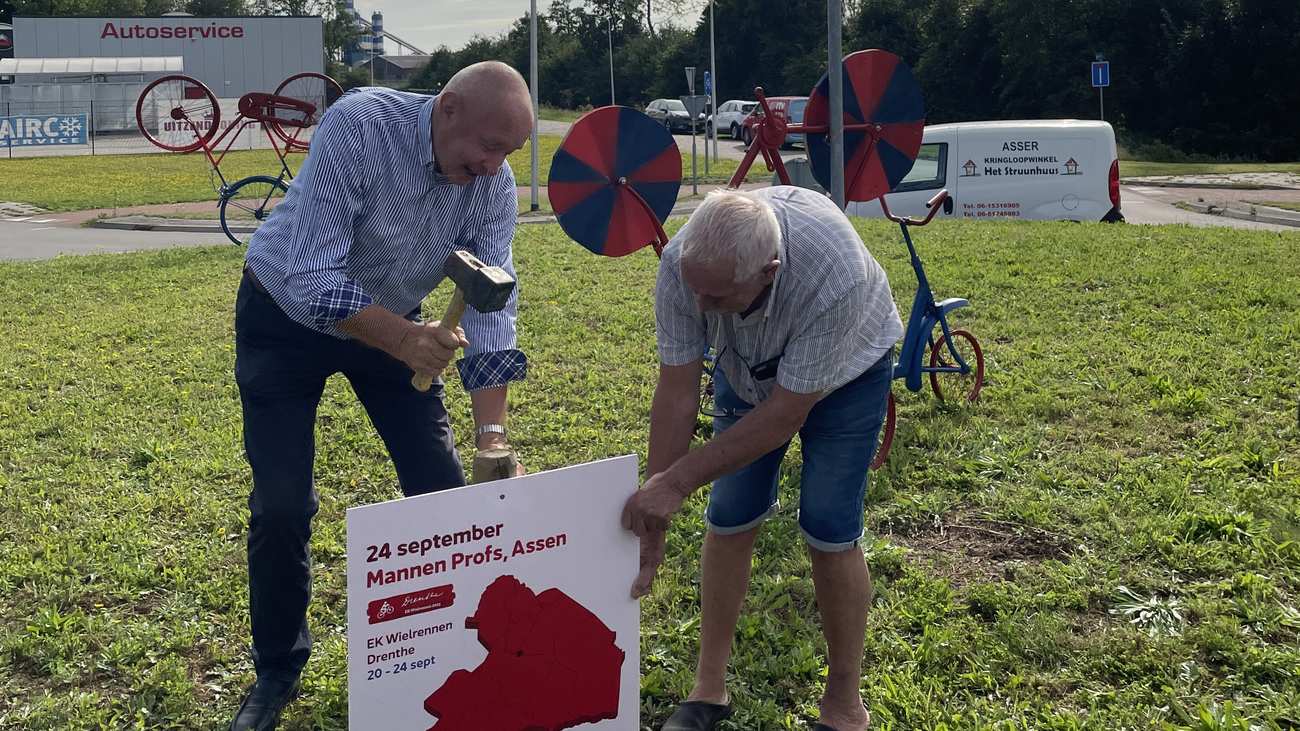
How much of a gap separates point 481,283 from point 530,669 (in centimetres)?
88

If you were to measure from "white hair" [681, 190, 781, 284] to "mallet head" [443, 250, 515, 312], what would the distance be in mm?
395

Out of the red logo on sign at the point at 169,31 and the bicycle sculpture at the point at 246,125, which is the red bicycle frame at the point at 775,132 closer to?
the bicycle sculpture at the point at 246,125

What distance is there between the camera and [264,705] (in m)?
3.12

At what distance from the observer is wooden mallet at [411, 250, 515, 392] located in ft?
8.34

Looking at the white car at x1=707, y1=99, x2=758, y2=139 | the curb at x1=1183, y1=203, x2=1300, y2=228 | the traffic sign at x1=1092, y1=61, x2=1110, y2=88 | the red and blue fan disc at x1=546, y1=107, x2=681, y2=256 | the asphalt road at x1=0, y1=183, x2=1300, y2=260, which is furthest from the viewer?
the white car at x1=707, y1=99, x2=758, y2=139

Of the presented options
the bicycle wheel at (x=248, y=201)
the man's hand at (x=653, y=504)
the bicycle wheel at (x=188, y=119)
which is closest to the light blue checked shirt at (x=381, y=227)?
the man's hand at (x=653, y=504)

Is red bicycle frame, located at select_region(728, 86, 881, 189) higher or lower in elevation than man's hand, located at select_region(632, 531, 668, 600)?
higher

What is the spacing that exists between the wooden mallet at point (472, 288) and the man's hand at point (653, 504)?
529 mm

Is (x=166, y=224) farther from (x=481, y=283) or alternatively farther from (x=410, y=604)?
(x=410, y=604)

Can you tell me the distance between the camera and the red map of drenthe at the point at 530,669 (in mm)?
2584

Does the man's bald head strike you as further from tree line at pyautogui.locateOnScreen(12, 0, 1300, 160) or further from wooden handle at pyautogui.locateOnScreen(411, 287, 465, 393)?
tree line at pyautogui.locateOnScreen(12, 0, 1300, 160)

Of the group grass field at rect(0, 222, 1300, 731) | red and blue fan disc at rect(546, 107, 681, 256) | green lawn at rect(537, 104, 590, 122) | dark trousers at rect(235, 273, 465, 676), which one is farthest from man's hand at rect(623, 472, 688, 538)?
green lawn at rect(537, 104, 590, 122)

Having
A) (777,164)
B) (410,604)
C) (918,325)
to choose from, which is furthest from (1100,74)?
(410,604)

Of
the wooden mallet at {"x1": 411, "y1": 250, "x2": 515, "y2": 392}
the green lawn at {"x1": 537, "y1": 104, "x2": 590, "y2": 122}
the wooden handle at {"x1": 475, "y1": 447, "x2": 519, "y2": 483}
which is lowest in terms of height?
the wooden handle at {"x1": 475, "y1": 447, "x2": 519, "y2": 483}
